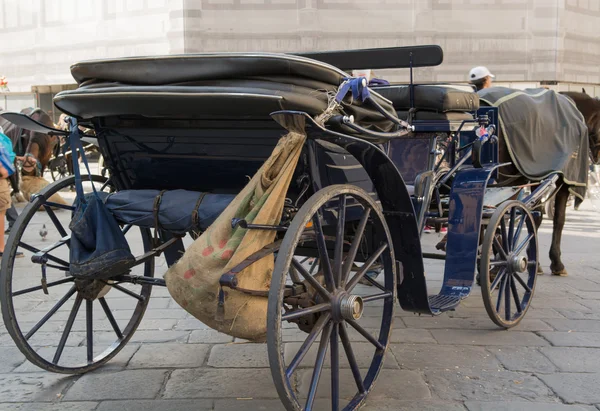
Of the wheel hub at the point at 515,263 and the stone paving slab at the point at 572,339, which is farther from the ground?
the wheel hub at the point at 515,263

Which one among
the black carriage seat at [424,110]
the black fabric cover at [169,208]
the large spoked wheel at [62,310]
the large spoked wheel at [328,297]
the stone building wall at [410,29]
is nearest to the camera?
the large spoked wheel at [328,297]

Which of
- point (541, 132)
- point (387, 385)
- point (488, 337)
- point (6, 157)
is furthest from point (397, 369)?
point (6, 157)

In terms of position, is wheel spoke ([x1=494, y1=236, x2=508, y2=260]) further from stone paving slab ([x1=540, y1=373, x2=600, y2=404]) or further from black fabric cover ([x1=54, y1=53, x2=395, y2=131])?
black fabric cover ([x1=54, y1=53, x2=395, y2=131])

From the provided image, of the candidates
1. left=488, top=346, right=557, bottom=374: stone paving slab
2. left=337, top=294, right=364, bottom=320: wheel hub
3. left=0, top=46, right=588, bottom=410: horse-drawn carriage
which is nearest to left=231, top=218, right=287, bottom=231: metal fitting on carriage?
left=0, top=46, right=588, bottom=410: horse-drawn carriage

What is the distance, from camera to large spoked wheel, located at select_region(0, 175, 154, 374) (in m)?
3.56

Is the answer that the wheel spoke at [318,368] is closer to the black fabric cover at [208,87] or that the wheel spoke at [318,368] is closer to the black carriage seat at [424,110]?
the black fabric cover at [208,87]

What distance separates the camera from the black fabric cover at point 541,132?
18.8ft

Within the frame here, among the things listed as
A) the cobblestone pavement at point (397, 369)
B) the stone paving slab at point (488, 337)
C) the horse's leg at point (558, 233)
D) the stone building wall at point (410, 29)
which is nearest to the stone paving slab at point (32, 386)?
the cobblestone pavement at point (397, 369)

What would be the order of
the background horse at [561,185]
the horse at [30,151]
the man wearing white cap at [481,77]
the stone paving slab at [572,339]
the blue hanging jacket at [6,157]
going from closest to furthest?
the stone paving slab at [572,339] → the background horse at [561,185] → the blue hanging jacket at [6,157] → the man wearing white cap at [481,77] → the horse at [30,151]

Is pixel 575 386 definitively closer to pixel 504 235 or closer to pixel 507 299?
pixel 507 299

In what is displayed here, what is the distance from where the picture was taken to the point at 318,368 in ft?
10.2

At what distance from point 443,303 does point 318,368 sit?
4.73ft

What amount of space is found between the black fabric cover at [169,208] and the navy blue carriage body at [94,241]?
0.24ft

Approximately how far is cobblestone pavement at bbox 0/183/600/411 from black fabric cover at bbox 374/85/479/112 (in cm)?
145
